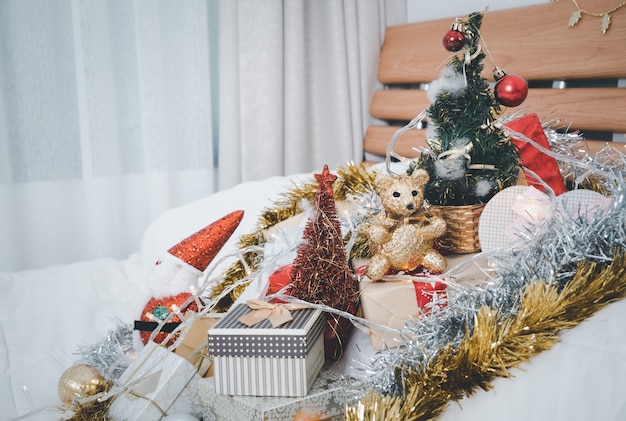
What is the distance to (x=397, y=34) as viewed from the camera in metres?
2.14

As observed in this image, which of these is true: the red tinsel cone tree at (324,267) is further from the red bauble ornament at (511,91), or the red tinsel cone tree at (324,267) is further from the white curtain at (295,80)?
the white curtain at (295,80)

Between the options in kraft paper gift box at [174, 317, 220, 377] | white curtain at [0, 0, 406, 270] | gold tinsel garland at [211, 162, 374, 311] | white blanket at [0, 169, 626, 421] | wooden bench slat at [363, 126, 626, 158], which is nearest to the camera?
white blanket at [0, 169, 626, 421]

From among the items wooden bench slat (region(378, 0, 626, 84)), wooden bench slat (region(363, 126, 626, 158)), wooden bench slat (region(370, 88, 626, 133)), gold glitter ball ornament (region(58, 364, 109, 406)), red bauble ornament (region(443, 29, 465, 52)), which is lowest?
gold glitter ball ornament (region(58, 364, 109, 406))

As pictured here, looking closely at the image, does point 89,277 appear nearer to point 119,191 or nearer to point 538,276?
point 119,191

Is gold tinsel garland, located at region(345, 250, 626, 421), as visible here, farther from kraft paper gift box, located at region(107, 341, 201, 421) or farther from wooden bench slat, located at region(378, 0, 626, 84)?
wooden bench slat, located at region(378, 0, 626, 84)

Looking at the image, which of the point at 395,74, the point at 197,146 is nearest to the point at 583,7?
the point at 395,74

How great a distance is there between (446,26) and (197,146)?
4.05 feet

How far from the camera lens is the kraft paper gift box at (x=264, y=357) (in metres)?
0.67

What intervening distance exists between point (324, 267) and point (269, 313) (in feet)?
0.33

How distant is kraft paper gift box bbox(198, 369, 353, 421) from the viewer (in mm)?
660

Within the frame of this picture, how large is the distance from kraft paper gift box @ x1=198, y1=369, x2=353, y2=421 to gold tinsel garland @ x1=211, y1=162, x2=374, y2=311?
0.99ft

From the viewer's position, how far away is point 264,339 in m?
0.68

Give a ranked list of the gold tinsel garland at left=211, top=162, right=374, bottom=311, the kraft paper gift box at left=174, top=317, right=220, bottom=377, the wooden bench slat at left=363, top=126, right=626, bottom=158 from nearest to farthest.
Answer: the kraft paper gift box at left=174, top=317, right=220, bottom=377 < the gold tinsel garland at left=211, top=162, right=374, bottom=311 < the wooden bench slat at left=363, top=126, right=626, bottom=158

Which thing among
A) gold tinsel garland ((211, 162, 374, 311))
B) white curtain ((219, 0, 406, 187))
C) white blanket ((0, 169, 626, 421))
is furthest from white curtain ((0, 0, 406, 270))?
gold tinsel garland ((211, 162, 374, 311))
